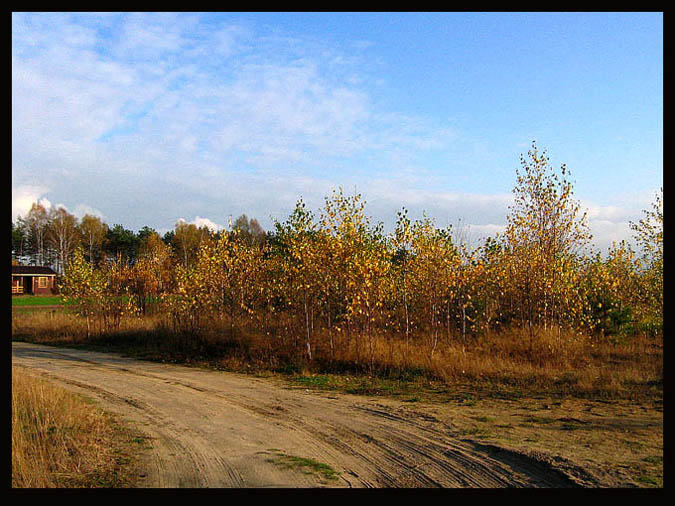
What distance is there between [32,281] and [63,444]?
68202mm

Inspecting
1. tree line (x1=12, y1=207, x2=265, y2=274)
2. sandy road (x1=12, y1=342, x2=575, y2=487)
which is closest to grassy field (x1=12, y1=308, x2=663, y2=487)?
sandy road (x1=12, y1=342, x2=575, y2=487)

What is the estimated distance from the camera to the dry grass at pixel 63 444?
6.15m

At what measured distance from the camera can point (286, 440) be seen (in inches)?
308

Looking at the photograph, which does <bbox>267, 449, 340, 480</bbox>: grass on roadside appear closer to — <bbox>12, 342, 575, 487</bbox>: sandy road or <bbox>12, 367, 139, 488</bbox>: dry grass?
<bbox>12, 342, 575, 487</bbox>: sandy road

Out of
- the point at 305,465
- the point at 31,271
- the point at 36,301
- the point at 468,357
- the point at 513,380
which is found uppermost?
the point at 31,271

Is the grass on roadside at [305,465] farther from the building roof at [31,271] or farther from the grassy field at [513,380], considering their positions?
the building roof at [31,271]

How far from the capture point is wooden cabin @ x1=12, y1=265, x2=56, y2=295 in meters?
62.8

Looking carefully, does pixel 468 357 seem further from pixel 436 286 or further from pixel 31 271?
pixel 31 271

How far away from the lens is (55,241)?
67875 mm

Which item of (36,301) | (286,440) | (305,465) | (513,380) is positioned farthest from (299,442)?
(36,301)

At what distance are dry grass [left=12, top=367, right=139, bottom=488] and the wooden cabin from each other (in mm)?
62802

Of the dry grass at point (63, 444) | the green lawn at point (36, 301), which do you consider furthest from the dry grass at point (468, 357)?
the green lawn at point (36, 301)
